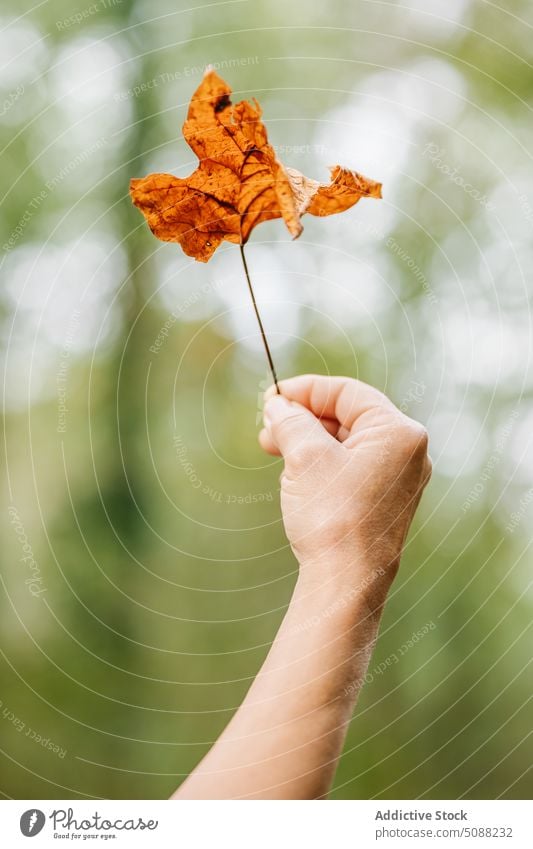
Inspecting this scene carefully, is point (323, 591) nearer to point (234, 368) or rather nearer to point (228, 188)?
point (228, 188)

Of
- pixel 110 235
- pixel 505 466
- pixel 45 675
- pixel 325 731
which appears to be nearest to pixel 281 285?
pixel 110 235

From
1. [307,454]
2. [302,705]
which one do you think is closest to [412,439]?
[307,454]

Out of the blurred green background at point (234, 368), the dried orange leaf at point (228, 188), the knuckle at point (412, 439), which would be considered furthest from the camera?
the blurred green background at point (234, 368)

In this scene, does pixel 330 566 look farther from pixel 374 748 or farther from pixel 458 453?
pixel 374 748
